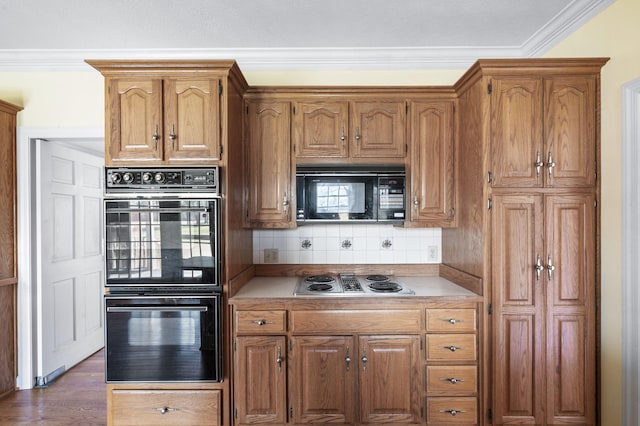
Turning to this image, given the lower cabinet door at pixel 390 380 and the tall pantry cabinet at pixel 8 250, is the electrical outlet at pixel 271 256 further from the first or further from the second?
the tall pantry cabinet at pixel 8 250

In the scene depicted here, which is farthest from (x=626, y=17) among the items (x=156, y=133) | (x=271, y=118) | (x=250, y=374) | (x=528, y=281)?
(x=250, y=374)

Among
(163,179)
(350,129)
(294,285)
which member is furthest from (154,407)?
(350,129)

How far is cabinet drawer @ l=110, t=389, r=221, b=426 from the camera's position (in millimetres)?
2053

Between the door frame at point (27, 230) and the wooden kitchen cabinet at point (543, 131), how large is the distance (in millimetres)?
2913

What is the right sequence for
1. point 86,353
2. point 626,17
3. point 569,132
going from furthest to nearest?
1. point 86,353
2. point 569,132
3. point 626,17

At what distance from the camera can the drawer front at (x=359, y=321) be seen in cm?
211

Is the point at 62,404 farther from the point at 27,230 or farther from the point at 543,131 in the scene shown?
the point at 543,131

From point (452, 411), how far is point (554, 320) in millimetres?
824

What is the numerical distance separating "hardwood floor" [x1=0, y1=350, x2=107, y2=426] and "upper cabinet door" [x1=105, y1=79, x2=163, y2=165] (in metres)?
1.80

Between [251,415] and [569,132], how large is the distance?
257cm

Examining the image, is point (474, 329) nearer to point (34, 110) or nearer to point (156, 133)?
point (156, 133)

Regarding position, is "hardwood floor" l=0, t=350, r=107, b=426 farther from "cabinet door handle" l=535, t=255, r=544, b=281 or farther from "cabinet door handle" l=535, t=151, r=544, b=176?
"cabinet door handle" l=535, t=151, r=544, b=176

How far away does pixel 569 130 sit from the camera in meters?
2.05

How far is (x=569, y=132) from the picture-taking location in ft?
6.73
